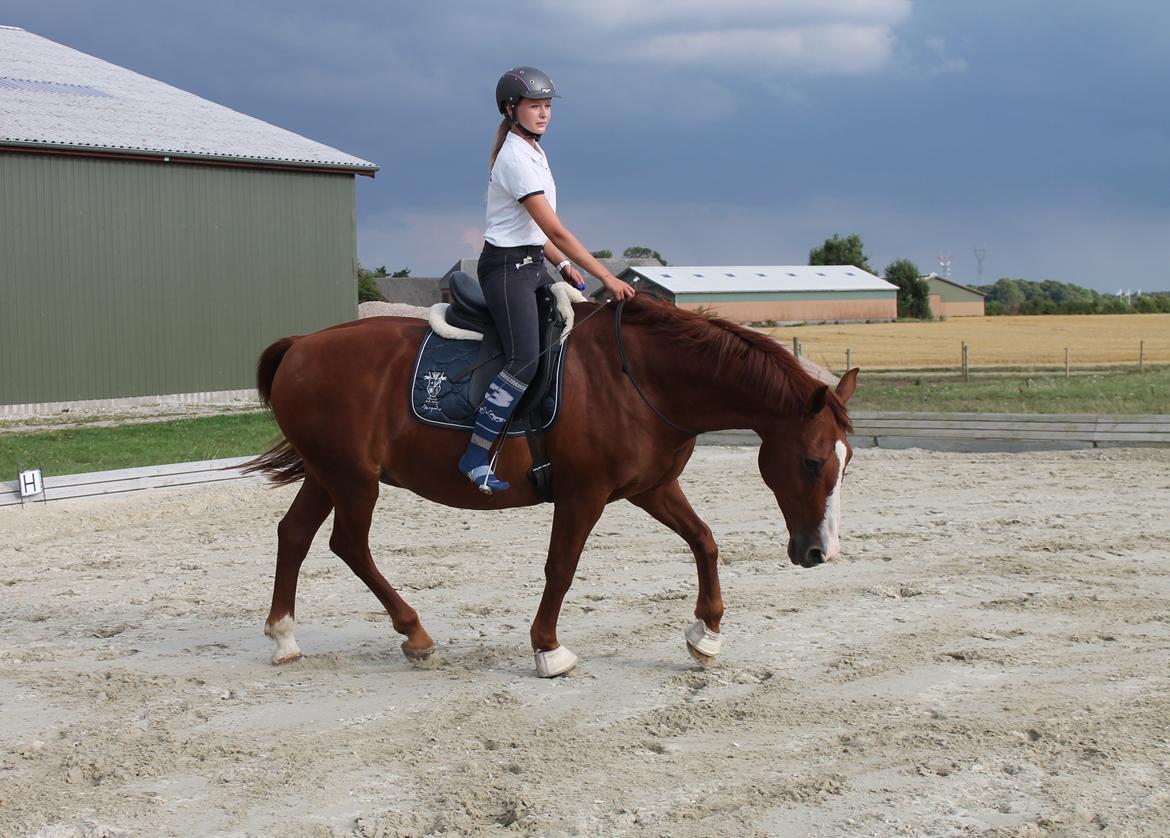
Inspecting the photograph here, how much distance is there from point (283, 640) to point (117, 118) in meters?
18.0

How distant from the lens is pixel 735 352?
4.76 meters

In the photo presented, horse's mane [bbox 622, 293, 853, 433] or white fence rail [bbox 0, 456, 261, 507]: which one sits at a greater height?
horse's mane [bbox 622, 293, 853, 433]

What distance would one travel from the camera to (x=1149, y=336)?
115ft

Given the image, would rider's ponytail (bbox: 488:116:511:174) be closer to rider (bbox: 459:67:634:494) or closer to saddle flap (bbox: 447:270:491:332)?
rider (bbox: 459:67:634:494)

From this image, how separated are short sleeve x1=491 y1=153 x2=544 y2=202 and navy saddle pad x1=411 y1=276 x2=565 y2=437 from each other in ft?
1.66

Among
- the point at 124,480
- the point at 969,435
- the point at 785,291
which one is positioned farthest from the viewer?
the point at 785,291

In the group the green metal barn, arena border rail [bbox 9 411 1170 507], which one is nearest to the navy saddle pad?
arena border rail [bbox 9 411 1170 507]

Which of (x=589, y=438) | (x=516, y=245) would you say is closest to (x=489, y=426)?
(x=589, y=438)

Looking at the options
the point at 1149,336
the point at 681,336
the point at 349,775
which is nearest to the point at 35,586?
the point at 349,775

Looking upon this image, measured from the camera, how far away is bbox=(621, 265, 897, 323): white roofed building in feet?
179

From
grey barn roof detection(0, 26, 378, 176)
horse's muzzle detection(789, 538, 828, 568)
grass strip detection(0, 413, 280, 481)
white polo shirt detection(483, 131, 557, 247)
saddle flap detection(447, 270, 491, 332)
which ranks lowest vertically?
grass strip detection(0, 413, 280, 481)

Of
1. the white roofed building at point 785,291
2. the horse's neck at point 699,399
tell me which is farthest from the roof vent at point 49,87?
the white roofed building at point 785,291

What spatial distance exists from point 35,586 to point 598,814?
15.3 feet

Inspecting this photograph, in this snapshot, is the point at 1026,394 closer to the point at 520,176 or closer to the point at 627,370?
the point at 627,370
